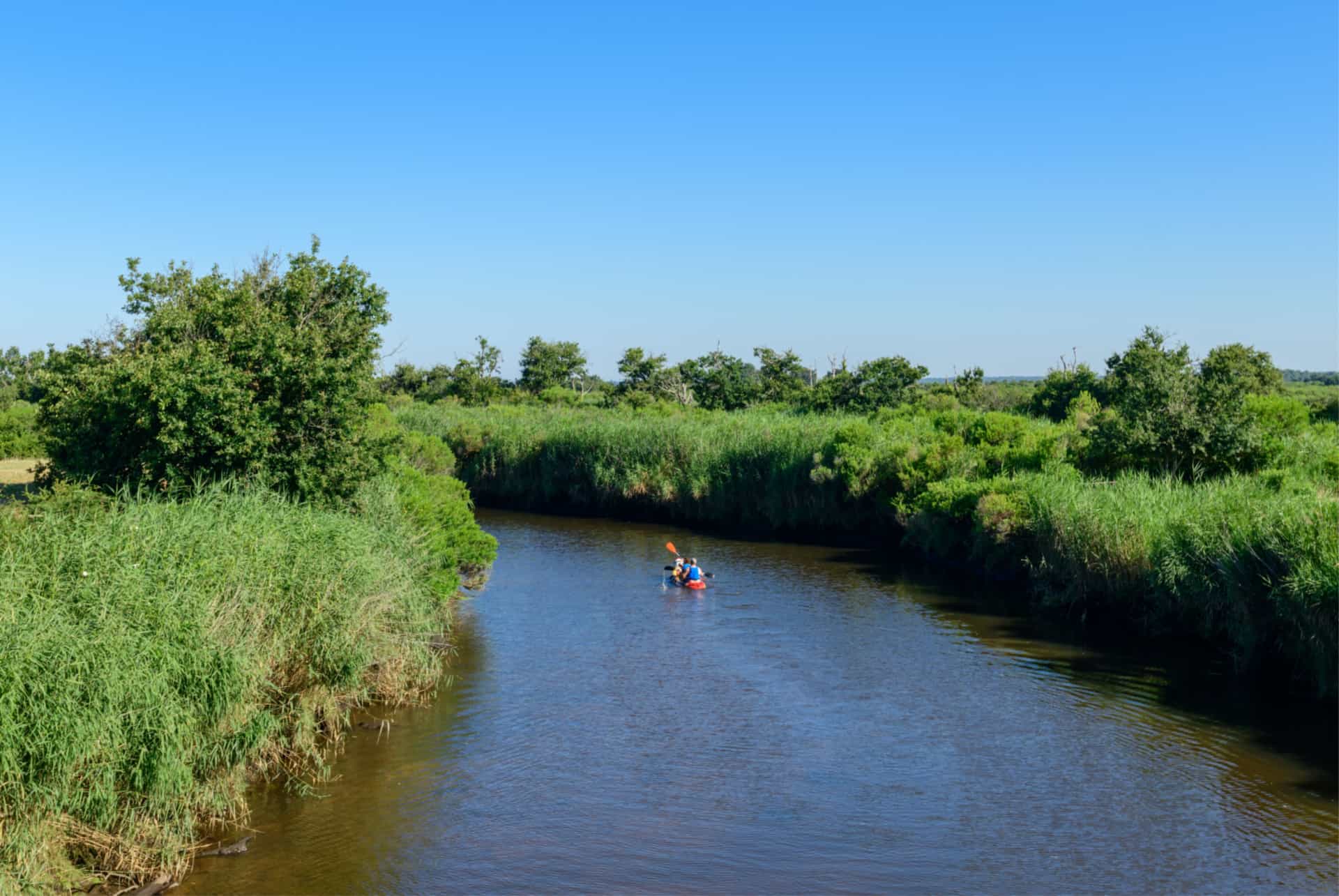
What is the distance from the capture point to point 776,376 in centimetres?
6981

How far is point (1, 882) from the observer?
9.23 metres

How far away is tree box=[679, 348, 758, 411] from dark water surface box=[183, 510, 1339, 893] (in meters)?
44.5

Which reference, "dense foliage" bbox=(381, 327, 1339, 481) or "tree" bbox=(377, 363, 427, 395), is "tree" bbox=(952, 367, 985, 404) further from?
"tree" bbox=(377, 363, 427, 395)

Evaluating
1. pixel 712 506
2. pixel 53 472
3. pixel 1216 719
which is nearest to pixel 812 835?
pixel 1216 719

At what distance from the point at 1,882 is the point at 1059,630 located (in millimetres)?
20421

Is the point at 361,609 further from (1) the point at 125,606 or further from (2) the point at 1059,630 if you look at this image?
(2) the point at 1059,630

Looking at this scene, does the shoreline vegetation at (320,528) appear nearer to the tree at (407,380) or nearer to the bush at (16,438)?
the bush at (16,438)

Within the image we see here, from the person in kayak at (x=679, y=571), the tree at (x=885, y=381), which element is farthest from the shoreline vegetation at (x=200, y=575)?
the tree at (x=885, y=381)

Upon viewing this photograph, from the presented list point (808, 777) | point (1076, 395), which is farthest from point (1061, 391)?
point (808, 777)

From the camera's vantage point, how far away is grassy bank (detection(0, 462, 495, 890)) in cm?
998

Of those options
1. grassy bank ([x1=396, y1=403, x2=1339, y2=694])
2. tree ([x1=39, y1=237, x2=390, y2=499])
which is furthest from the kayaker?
tree ([x1=39, y1=237, x2=390, y2=499])

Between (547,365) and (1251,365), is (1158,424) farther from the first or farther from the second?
(547,365)

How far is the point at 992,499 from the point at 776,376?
42.2m

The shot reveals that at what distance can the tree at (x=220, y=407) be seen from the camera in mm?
18719
